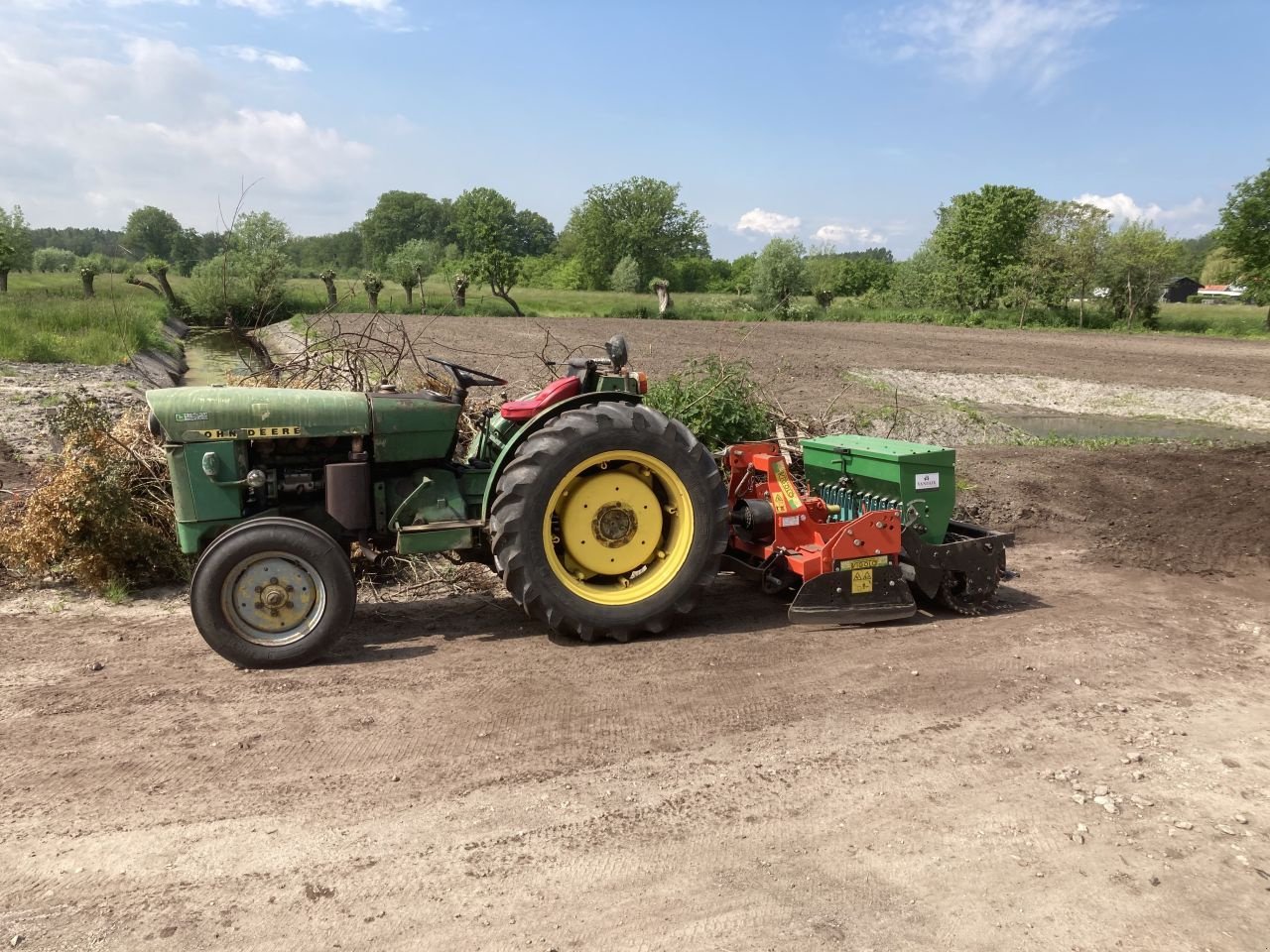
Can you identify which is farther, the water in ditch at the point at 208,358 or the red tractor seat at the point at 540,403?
the water in ditch at the point at 208,358

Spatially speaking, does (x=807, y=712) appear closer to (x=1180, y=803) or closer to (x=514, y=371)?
(x=1180, y=803)

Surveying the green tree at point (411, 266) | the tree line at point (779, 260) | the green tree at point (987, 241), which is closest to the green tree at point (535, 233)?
the tree line at point (779, 260)

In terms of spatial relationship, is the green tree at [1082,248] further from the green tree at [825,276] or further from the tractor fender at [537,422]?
the tractor fender at [537,422]

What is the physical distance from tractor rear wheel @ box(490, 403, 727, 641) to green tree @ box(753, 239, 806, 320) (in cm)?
4668

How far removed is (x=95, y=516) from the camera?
589 centimetres

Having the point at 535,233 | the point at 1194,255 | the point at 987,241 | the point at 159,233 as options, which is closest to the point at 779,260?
the point at 987,241

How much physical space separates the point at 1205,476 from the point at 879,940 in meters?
8.84

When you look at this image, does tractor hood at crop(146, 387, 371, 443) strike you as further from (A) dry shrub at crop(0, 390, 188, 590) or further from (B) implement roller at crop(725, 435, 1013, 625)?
(B) implement roller at crop(725, 435, 1013, 625)

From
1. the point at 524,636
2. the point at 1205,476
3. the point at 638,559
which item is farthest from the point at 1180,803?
the point at 1205,476

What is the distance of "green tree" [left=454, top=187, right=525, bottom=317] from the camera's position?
50.6m

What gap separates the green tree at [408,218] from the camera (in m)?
108

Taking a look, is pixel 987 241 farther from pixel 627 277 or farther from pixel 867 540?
pixel 867 540

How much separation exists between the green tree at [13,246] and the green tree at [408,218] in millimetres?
58866

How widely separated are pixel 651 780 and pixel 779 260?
53524 mm
